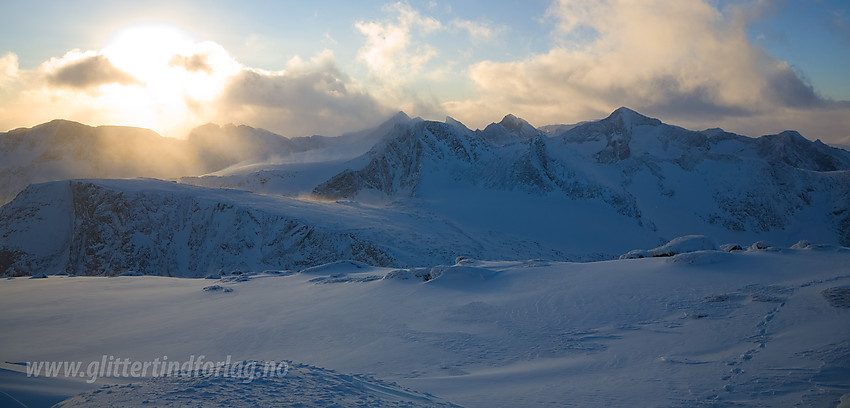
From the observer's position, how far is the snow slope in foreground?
856 cm

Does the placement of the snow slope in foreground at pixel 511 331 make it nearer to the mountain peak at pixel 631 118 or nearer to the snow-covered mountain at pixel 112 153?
the snow-covered mountain at pixel 112 153

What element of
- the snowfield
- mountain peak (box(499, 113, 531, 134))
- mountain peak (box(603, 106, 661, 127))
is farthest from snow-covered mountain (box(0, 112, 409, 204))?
the snowfield

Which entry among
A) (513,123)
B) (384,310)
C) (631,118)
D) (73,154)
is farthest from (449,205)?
(73,154)

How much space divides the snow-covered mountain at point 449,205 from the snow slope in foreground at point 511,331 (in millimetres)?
23435

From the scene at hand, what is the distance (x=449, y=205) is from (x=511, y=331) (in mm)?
55664

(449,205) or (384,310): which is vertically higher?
(449,205)

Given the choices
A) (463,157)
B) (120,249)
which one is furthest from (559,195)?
(120,249)

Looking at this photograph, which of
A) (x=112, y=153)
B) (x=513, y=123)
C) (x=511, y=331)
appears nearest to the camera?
(x=511, y=331)

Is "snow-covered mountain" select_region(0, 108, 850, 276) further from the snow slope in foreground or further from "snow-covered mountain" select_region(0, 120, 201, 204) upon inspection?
"snow-covered mountain" select_region(0, 120, 201, 204)

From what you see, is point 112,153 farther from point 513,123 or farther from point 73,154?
point 513,123

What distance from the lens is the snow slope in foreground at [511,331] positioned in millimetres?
8562

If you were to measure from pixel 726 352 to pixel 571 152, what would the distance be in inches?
4031

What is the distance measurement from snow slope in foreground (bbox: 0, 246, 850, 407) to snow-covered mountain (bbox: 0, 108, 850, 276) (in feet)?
76.9

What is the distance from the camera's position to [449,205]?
68.8 meters
